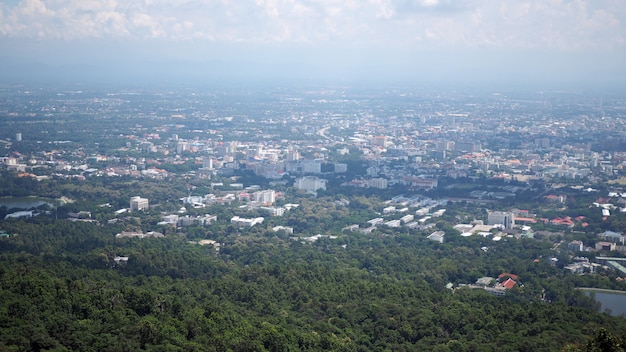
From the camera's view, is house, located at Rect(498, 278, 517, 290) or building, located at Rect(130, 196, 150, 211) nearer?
house, located at Rect(498, 278, 517, 290)

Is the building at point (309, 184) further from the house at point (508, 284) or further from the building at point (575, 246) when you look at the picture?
the house at point (508, 284)

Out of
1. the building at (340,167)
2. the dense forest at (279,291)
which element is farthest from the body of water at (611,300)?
the building at (340,167)

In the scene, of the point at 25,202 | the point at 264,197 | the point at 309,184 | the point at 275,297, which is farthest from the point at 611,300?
the point at 25,202

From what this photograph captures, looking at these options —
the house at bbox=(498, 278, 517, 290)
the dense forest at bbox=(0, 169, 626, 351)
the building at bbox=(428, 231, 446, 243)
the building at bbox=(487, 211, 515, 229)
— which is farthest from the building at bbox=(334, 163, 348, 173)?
the house at bbox=(498, 278, 517, 290)

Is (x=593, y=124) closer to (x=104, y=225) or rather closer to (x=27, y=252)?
(x=104, y=225)

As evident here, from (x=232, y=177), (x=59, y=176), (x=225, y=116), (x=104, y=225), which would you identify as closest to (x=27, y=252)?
(x=104, y=225)

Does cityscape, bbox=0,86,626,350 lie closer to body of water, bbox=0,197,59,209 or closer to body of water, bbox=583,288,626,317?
body of water, bbox=0,197,59,209

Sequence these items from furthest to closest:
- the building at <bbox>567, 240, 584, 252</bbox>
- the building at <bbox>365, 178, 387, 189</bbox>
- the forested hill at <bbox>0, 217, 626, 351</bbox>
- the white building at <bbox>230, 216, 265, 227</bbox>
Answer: the building at <bbox>365, 178, 387, 189</bbox> < the white building at <bbox>230, 216, 265, 227</bbox> < the building at <bbox>567, 240, 584, 252</bbox> < the forested hill at <bbox>0, 217, 626, 351</bbox>
